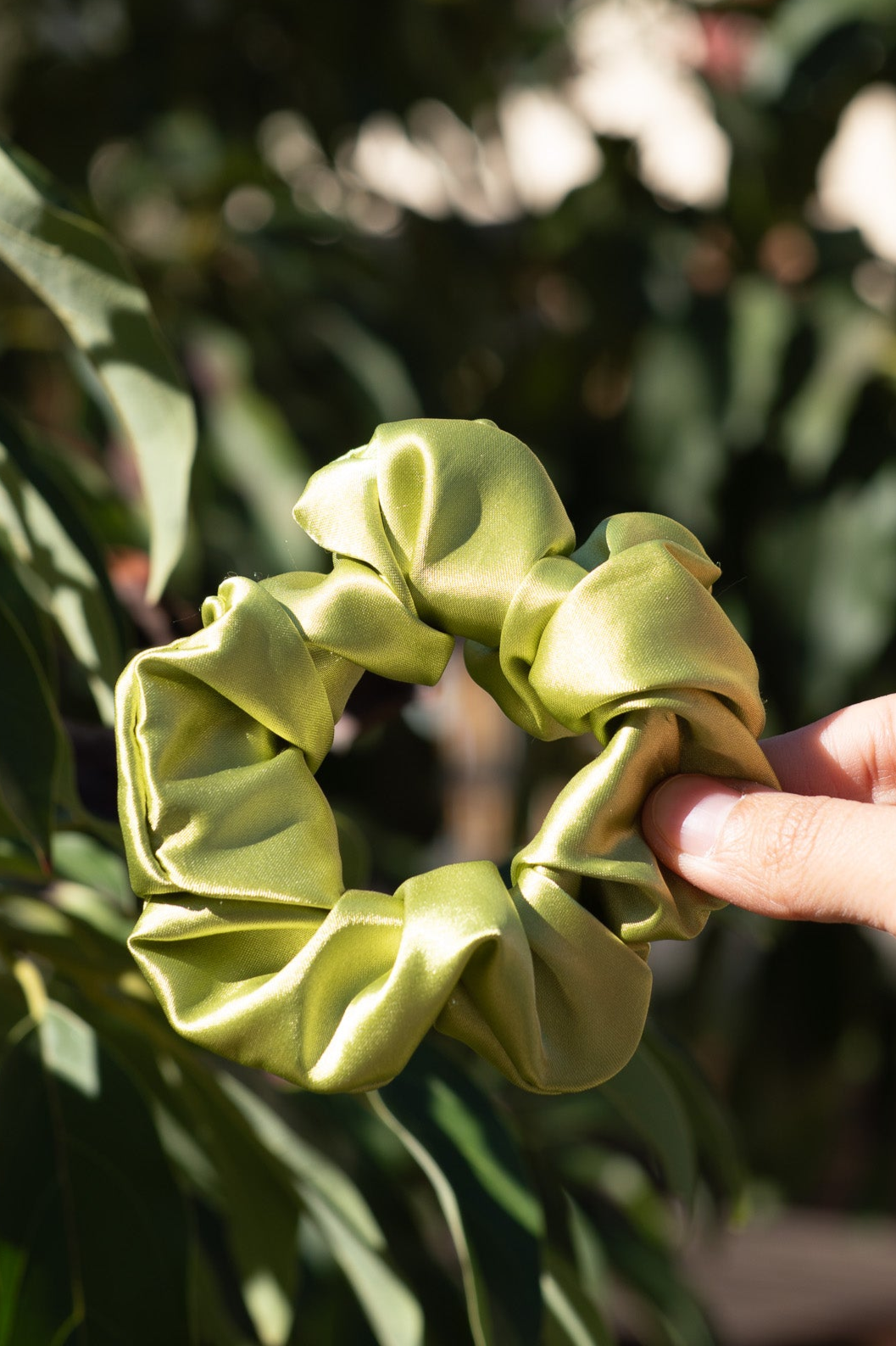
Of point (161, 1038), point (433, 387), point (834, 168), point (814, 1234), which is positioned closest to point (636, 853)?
point (161, 1038)

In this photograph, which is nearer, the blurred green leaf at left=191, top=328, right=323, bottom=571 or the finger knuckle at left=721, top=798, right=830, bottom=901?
the finger knuckle at left=721, top=798, right=830, bottom=901

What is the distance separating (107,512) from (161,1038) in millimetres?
446

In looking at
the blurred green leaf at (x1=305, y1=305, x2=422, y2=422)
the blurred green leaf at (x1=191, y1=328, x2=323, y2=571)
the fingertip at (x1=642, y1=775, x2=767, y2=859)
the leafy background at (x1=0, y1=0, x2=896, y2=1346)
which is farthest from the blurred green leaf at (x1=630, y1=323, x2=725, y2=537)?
the fingertip at (x1=642, y1=775, x2=767, y2=859)

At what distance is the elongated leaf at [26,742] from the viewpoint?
51 cm

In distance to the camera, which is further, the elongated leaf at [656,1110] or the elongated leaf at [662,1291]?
the elongated leaf at [662,1291]

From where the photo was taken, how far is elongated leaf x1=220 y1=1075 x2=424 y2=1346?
2.17 feet

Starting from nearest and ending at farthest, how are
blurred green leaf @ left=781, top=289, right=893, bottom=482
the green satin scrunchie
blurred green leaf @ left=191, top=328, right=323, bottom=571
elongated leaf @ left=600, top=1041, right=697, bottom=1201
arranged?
the green satin scrunchie → elongated leaf @ left=600, top=1041, right=697, bottom=1201 → blurred green leaf @ left=191, top=328, right=323, bottom=571 → blurred green leaf @ left=781, top=289, right=893, bottom=482

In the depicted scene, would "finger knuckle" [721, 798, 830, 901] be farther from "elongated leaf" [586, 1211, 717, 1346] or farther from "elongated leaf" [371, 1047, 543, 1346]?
"elongated leaf" [586, 1211, 717, 1346]

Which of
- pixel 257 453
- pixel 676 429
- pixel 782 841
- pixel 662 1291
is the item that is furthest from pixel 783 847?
pixel 676 429

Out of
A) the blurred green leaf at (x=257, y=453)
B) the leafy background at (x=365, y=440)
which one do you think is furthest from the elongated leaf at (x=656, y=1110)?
the blurred green leaf at (x=257, y=453)

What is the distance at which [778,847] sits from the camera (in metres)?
0.42

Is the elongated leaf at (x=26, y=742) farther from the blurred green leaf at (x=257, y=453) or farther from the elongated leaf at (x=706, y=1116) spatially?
the blurred green leaf at (x=257, y=453)

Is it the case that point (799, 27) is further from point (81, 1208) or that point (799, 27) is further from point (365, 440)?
point (81, 1208)

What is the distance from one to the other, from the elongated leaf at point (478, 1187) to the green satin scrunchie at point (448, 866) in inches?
7.1
